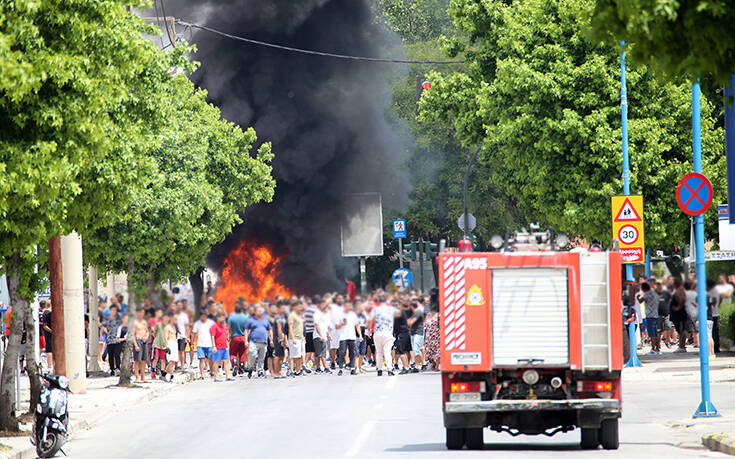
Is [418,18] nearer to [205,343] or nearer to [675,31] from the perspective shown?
[205,343]

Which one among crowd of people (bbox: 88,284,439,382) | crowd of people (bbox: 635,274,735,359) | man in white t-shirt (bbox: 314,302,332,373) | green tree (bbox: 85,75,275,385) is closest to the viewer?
crowd of people (bbox: 635,274,735,359)

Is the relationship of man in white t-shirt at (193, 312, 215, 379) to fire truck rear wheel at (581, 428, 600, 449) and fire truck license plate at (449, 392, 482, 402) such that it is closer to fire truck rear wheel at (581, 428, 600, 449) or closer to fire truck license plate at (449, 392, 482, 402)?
fire truck license plate at (449, 392, 482, 402)

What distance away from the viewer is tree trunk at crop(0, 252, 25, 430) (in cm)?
1698

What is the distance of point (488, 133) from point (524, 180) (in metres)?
1.64

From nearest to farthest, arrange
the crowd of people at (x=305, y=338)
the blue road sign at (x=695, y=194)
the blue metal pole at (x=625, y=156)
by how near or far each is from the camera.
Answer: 1. the blue road sign at (x=695, y=194)
2. the blue metal pole at (x=625, y=156)
3. the crowd of people at (x=305, y=338)

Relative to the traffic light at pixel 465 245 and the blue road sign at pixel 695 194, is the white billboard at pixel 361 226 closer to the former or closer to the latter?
the blue road sign at pixel 695 194

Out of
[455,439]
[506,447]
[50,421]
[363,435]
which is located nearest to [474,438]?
[455,439]

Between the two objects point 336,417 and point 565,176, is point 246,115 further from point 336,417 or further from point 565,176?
point 336,417

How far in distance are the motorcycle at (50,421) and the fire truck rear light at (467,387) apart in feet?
17.3

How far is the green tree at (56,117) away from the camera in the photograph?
13359mm

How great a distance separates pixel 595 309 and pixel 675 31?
14.2 ft

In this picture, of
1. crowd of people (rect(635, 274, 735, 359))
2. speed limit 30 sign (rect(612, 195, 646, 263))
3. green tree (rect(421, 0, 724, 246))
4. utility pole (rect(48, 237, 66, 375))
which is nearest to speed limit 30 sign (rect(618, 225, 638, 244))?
speed limit 30 sign (rect(612, 195, 646, 263))

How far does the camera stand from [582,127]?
28.5 m

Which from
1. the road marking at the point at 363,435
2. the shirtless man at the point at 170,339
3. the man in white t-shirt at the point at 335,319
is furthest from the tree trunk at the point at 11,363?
the man in white t-shirt at the point at 335,319
